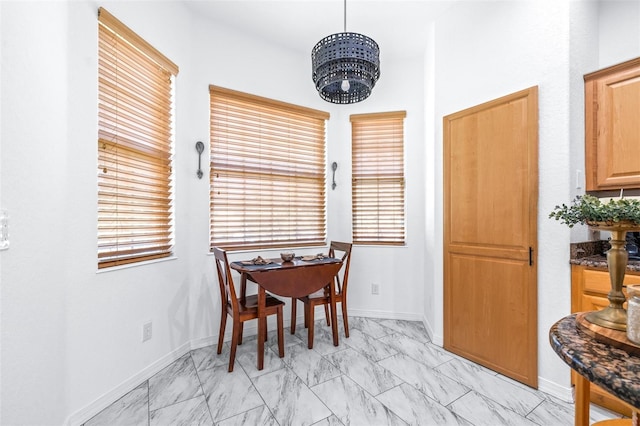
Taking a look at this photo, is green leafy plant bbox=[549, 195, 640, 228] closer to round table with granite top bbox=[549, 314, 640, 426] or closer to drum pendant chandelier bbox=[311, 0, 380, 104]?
round table with granite top bbox=[549, 314, 640, 426]

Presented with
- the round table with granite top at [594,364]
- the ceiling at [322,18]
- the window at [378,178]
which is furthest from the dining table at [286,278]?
the ceiling at [322,18]

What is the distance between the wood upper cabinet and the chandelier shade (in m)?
1.42

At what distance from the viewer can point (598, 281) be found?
1634 mm

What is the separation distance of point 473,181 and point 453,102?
724mm

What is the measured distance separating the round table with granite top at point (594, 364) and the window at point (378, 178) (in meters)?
2.43

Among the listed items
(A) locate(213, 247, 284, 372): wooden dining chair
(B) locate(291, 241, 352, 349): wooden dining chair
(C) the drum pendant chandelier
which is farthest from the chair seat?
(C) the drum pendant chandelier

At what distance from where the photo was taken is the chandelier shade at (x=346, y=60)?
5.44ft

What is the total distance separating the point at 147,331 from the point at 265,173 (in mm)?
1698

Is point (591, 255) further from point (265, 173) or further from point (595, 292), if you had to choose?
point (265, 173)

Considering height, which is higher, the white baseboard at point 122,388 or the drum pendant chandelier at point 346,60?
the drum pendant chandelier at point 346,60

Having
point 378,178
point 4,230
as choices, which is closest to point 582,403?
point 4,230

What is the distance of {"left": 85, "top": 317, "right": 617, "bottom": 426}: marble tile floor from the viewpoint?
1620 millimetres

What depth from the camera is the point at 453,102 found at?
2424mm

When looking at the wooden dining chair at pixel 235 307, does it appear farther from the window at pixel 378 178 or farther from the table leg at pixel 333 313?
the window at pixel 378 178
